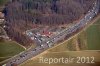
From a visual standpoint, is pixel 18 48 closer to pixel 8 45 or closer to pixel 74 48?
pixel 8 45

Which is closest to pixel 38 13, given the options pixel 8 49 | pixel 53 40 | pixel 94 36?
pixel 53 40

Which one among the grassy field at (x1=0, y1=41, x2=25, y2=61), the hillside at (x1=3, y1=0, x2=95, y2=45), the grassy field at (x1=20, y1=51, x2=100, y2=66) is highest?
the hillside at (x1=3, y1=0, x2=95, y2=45)

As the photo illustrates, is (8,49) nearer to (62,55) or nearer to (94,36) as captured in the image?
(62,55)

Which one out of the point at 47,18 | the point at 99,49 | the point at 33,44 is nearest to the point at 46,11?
the point at 47,18

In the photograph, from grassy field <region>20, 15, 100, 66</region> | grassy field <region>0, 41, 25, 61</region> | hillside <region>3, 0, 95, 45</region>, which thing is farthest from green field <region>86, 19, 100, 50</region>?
grassy field <region>0, 41, 25, 61</region>

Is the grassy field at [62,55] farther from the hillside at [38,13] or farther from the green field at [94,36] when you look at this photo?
the hillside at [38,13]

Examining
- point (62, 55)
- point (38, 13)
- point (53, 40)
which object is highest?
point (38, 13)

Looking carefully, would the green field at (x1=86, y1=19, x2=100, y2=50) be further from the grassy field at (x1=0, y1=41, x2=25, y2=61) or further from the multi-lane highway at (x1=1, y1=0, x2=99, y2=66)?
the grassy field at (x1=0, y1=41, x2=25, y2=61)
